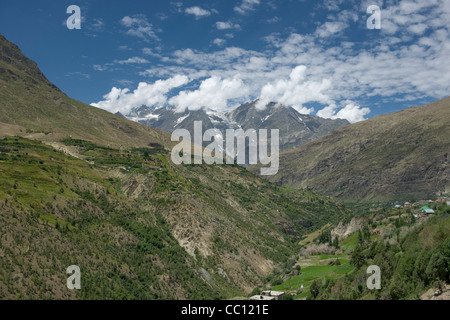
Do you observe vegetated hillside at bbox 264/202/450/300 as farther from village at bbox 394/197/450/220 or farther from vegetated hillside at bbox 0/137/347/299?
vegetated hillside at bbox 0/137/347/299

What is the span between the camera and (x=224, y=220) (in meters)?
107

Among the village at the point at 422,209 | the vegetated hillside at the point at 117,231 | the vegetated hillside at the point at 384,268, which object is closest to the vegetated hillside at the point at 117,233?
the vegetated hillside at the point at 117,231

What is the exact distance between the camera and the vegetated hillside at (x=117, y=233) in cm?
4991

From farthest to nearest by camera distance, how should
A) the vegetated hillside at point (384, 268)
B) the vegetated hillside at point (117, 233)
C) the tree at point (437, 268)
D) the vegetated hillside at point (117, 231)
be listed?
the vegetated hillside at point (117, 231) → the vegetated hillside at point (117, 233) → the vegetated hillside at point (384, 268) → the tree at point (437, 268)

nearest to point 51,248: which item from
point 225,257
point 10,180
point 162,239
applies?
point 10,180

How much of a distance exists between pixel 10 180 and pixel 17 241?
2080 centimetres

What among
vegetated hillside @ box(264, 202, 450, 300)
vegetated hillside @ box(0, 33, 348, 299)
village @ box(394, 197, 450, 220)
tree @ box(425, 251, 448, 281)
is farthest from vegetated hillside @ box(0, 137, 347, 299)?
village @ box(394, 197, 450, 220)

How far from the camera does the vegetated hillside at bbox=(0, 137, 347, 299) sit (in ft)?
164

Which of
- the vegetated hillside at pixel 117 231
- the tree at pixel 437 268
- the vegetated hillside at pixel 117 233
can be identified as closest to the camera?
the tree at pixel 437 268

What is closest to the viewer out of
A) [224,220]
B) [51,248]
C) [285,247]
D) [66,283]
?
[66,283]

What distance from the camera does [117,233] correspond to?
69.2 metres

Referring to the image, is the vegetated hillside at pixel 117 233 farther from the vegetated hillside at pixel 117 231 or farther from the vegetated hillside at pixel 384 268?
the vegetated hillside at pixel 384 268

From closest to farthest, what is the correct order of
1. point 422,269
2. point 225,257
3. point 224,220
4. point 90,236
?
point 422,269
point 90,236
point 225,257
point 224,220
